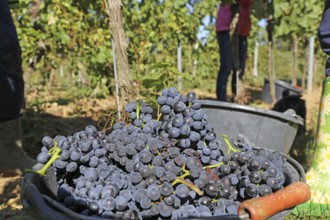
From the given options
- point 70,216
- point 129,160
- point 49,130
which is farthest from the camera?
point 49,130

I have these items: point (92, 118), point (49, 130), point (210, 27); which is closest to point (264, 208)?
point (49, 130)

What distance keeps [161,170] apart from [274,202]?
0.92ft

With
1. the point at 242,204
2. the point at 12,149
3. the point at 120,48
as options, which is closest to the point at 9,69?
the point at 12,149

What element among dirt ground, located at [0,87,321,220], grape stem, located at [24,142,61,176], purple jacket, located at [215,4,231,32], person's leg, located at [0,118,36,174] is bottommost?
dirt ground, located at [0,87,321,220]

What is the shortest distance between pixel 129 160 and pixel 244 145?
1.28ft

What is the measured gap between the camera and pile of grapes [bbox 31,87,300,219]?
862mm

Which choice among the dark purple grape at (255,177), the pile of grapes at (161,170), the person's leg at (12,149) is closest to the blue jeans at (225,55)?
the person's leg at (12,149)

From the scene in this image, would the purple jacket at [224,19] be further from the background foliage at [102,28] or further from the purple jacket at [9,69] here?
the purple jacket at [9,69]

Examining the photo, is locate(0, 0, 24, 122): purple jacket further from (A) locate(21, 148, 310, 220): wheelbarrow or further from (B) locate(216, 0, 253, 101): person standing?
(B) locate(216, 0, 253, 101): person standing

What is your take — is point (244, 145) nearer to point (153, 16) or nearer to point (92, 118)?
point (92, 118)

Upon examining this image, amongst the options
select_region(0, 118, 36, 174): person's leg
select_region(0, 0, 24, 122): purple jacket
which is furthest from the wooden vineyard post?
select_region(0, 118, 36, 174): person's leg

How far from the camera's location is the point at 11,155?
215 centimetres

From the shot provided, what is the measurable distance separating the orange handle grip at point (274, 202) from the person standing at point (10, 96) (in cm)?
166

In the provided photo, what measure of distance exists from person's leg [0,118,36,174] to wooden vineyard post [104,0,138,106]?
93 cm
